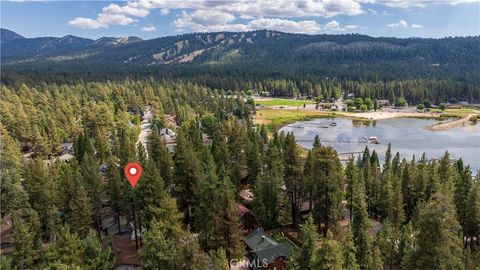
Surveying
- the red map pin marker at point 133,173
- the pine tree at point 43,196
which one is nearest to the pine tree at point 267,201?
the red map pin marker at point 133,173

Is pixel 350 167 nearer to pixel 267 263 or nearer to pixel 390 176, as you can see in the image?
pixel 390 176

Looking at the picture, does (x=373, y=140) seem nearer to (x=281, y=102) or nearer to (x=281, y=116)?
(x=281, y=116)

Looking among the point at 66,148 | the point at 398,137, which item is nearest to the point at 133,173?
the point at 66,148

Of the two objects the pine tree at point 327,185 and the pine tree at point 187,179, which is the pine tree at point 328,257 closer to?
the pine tree at point 327,185

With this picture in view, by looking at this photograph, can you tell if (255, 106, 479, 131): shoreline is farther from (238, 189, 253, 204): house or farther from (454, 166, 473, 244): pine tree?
(454, 166, 473, 244): pine tree

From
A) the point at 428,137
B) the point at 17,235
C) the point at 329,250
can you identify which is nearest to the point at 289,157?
the point at 329,250
